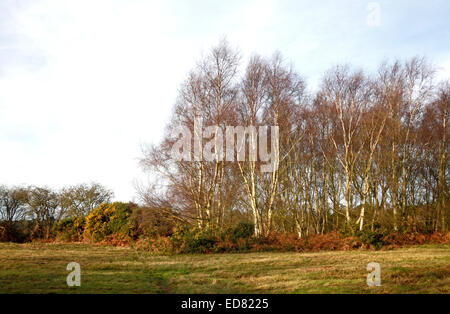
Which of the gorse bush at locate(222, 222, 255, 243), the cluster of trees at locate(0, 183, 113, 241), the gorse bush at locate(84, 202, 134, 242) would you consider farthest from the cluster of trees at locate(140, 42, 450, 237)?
the cluster of trees at locate(0, 183, 113, 241)

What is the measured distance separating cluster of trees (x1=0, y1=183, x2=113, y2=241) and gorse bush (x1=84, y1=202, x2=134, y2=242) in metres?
6.60

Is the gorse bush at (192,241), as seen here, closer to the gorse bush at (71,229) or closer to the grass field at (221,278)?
the grass field at (221,278)

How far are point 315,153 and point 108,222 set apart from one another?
14.7 metres

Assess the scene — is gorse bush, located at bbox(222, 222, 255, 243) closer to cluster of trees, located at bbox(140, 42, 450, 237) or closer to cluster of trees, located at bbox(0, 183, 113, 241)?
cluster of trees, located at bbox(140, 42, 450, 237)

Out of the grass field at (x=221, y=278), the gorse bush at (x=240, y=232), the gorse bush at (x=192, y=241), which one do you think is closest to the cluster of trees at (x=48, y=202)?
the gorse bush at (x=192, y=241)

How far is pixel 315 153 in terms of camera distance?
79.9ft

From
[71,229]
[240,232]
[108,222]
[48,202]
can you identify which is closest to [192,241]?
[240,232]

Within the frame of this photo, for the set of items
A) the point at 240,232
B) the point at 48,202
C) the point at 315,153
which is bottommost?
the point at 240,232

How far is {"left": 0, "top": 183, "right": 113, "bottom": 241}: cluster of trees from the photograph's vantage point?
31203mm

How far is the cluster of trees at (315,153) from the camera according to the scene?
63.6 feet

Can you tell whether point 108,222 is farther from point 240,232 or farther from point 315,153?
point 315,153
